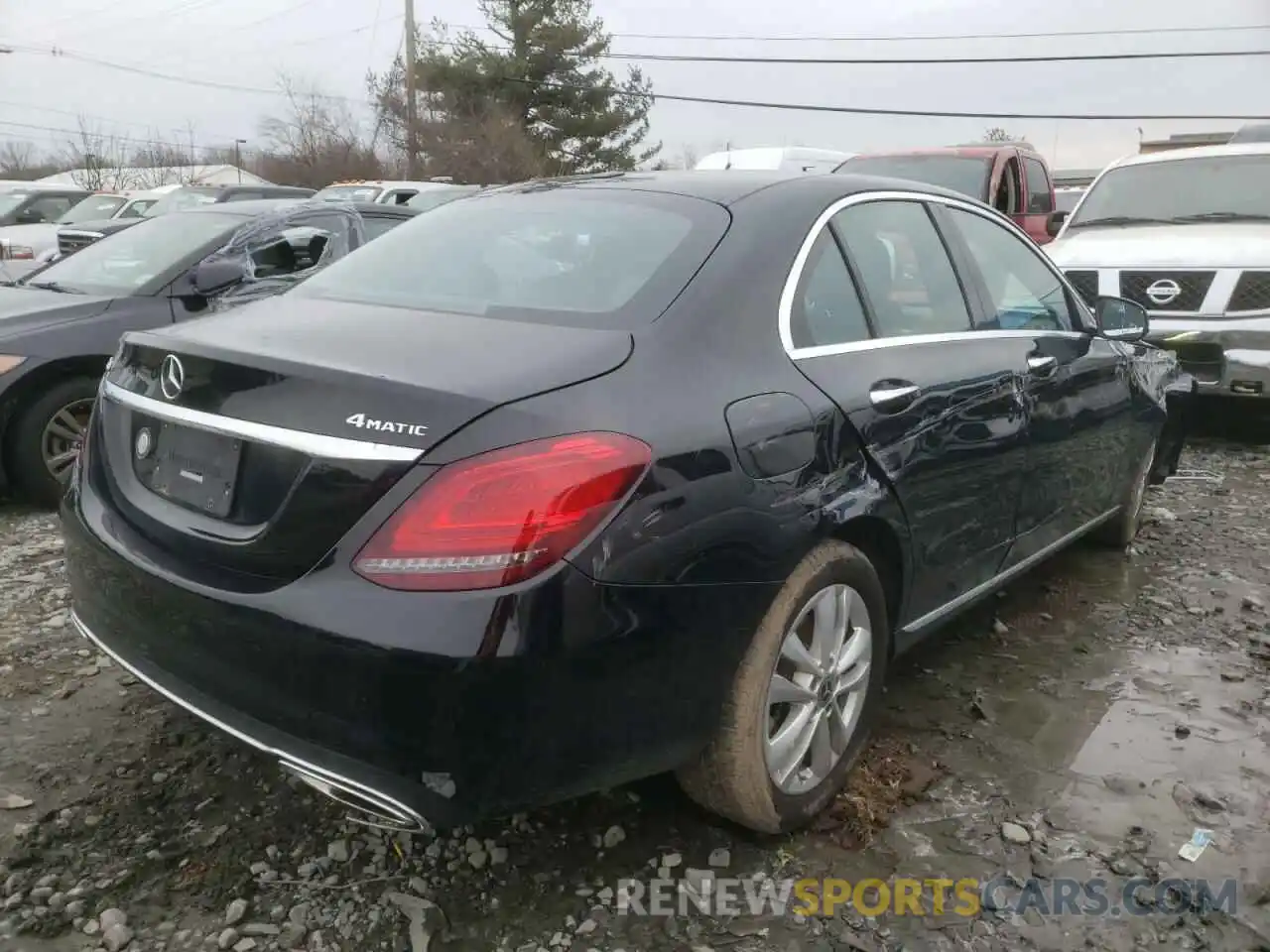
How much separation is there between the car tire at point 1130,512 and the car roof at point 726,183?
1962mm

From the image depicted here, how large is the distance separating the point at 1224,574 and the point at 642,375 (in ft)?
11.5

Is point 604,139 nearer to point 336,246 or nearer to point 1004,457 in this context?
point 336,246

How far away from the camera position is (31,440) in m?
4.66

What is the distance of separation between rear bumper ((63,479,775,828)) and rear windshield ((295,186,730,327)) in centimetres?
69

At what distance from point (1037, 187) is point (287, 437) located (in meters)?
11.4

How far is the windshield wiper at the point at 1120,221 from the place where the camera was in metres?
7.45

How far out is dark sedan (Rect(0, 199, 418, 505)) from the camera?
465 cm

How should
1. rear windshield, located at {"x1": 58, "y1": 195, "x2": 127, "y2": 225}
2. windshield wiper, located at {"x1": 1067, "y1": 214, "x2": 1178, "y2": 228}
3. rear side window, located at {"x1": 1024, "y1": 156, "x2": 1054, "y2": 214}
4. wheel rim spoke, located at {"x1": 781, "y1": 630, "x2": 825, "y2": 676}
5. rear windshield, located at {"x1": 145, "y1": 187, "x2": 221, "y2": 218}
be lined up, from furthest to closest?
rear windshield, located at {"x1": 58, "y1": 195, "x2": 127, "y2": 225}, rear windshield, located at {"x1": 145, "y1": 187, "x2": 221, "y2": 218}, rear side window, located at {"x1": 1024, "y1": 156, "x2": 1054, "y2": 214}, windshield wiper, located at {"x1": 1067, "y1": 214, "x2": 1178, "y2": 228}, wheel rim spoke, located at {"x1": 781, "y1": 630, "x2": 825, "y2": 676}

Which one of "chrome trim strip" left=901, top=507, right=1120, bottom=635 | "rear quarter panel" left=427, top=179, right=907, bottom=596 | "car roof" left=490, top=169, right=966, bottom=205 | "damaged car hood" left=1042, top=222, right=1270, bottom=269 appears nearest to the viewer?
"rear quarter panel" left=427, top=179, right=907, bottom=596

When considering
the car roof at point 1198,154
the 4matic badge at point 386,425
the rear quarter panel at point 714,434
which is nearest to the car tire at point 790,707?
the rear quarter panel at point 714,434

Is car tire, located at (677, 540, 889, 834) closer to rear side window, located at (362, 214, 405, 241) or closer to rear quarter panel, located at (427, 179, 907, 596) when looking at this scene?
rear quarter panel, located at (427, 179, 907, 596)

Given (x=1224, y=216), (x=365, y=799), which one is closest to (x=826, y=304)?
(x=365, y=799)

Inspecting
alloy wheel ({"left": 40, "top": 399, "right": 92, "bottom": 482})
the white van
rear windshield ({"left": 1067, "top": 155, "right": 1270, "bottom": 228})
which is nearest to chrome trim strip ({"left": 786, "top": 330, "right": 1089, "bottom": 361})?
alloy wheel ({"left": 40, "top": 399, "right": 92, "bottom": 482})

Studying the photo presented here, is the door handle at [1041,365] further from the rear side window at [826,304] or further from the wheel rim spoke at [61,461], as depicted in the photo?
the wheel rim spoke at [61,461]
